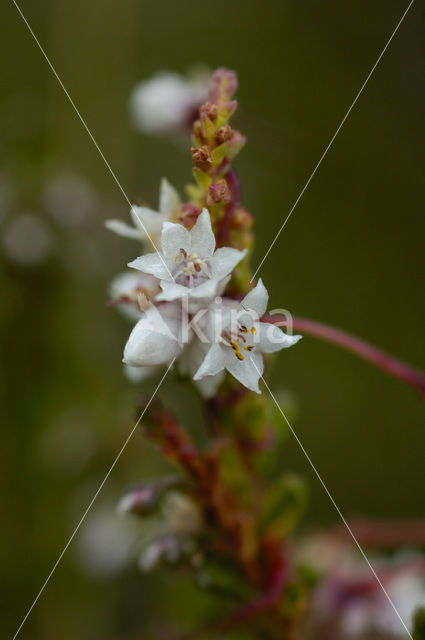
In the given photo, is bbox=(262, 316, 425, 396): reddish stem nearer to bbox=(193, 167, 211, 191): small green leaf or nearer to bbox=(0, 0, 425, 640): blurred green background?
bbox=(193, 167, 211, 191): small green leaf

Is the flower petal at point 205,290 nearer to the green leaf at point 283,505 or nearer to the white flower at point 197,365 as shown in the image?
the white flower at point 197,365

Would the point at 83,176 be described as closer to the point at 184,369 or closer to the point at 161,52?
the point at 161,52

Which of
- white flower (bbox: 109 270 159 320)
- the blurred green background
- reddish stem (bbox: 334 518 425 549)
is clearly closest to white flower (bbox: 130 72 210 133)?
the blurred green background

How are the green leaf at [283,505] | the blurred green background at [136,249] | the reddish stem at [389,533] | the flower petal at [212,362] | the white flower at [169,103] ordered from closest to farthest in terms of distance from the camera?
1. the flower petal at [212,362]
2. the green leaf at [283,505]
3. the reddish stem at [389,533]
4. the white flower at [169,103]
5. the blurred green background at [136,249]

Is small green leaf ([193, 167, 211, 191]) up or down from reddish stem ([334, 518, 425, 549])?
up

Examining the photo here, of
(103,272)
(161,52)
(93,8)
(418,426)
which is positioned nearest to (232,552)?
(103,272)

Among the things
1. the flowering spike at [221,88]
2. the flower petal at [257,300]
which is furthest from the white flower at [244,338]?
the flowering spike at [221,88]
